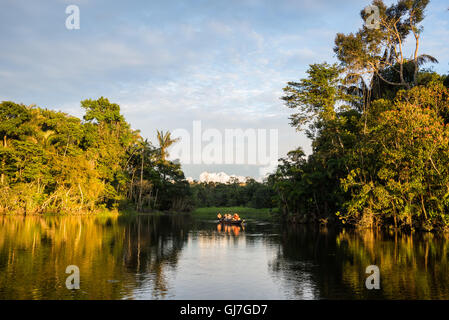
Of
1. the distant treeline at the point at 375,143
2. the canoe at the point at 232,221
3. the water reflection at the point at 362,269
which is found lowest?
the canoe at the point at 232,221

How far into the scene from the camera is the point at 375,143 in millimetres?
31688

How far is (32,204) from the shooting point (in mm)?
46625

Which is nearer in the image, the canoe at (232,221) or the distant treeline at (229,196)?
the canoe at (232,221)

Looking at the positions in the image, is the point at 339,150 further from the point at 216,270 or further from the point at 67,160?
the point at 67,160

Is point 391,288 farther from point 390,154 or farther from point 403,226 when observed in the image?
point 403,226

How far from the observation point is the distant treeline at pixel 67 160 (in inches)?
1829

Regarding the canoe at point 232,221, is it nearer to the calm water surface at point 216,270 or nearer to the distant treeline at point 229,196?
the calm water surface at point 216,270

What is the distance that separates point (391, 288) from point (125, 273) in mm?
8582

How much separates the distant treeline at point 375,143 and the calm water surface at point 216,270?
789 cm

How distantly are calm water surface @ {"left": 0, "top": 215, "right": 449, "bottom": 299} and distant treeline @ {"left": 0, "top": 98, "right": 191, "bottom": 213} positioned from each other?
90.9 ft

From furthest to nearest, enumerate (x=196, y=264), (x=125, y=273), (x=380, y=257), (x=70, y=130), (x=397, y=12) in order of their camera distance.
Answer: (x=70, y=130), (x=397, y=12), (x=380, y=257), (x=196, y=264), (x=125, y=273)

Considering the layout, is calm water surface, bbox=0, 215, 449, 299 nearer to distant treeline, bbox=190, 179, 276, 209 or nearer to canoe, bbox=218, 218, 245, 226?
canoe, bbox=218, 218, 245, 226

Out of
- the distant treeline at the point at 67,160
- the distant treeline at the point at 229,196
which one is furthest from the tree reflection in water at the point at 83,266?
the distant treeline at the point at 229,196
